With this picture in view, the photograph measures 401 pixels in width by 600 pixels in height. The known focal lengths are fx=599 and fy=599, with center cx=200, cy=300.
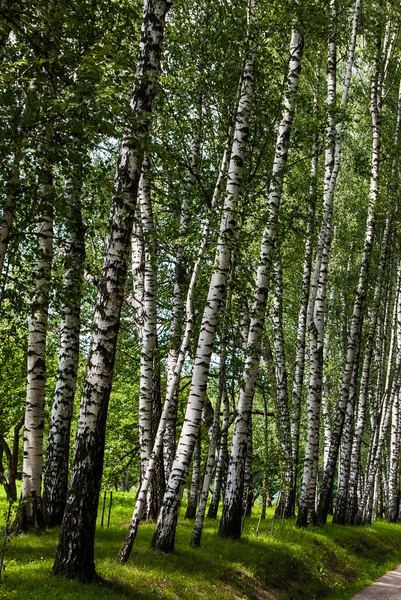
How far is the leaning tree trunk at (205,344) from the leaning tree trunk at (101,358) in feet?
7.95

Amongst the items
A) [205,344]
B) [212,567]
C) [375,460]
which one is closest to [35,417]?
[205,344]

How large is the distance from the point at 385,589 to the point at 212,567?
5.32 meters

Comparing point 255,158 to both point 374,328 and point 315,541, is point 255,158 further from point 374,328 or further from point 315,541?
point 315,541

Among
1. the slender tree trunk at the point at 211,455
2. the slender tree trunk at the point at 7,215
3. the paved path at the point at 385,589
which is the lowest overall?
the paved path at the point at 385,589

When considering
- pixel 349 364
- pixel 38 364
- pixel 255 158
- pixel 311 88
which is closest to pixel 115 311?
pixel 38 364

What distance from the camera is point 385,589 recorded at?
528 inches

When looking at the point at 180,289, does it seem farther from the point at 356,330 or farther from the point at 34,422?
the point at 356,330

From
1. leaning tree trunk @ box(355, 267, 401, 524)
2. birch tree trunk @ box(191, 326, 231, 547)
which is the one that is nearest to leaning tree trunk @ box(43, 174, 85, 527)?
birch tree trunk @ box(191, 326, 231, 547)

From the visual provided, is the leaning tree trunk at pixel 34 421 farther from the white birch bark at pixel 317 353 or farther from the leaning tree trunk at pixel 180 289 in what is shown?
the white birch bark at pixel 317 353

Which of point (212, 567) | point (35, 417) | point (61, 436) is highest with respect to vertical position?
point (35, 417)

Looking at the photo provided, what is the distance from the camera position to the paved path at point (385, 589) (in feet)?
40.5

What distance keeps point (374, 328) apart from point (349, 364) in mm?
3198

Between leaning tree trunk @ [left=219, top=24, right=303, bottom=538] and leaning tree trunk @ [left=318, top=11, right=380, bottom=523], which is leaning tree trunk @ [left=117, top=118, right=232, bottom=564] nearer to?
leaning tree trunk @ [left=219, top=24, right=303, bottom=538]

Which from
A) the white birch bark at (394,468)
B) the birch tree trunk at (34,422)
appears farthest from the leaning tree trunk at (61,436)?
the white birch bark at (394,468)
